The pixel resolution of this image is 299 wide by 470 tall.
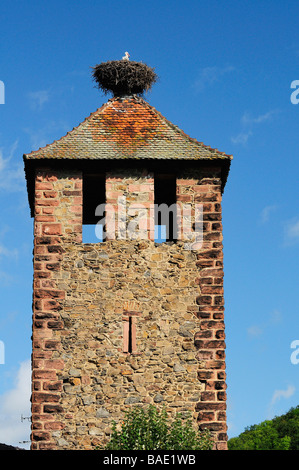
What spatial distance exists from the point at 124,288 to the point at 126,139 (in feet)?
11.0

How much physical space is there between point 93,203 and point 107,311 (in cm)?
361

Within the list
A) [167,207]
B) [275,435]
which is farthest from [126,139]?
[275,435]

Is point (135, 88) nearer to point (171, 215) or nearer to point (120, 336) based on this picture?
point (171, 215)

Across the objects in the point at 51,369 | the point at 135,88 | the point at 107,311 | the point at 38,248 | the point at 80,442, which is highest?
the point at 135,88

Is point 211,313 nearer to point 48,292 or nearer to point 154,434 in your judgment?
point 154,434

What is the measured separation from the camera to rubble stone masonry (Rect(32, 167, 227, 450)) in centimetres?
1412

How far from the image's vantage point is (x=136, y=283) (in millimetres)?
14867

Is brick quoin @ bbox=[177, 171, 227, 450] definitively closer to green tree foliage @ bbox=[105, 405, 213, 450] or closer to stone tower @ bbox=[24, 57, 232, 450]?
stone tower @ bbox=[24, 57, 232, 450]

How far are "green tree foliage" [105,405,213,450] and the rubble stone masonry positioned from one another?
0.24 m

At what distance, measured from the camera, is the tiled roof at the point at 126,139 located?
15.8 metres

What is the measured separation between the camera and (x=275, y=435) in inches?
2302

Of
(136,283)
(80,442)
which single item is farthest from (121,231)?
(80,442)

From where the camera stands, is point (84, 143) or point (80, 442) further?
point (84, 143)

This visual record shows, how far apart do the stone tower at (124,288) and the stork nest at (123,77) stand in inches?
70.0
